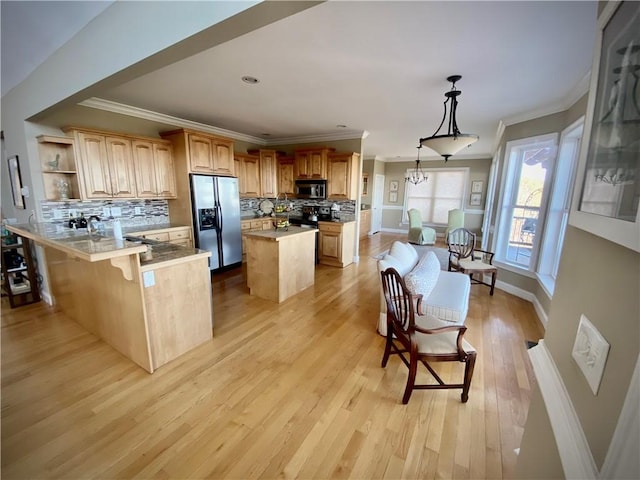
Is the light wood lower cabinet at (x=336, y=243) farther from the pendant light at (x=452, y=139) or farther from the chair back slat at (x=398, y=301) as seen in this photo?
the chair back slat at (x=398, y=301)

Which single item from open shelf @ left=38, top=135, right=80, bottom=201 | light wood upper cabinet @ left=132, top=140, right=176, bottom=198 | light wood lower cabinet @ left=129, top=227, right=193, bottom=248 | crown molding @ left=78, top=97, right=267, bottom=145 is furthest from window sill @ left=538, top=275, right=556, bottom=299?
open shelf @ left=38, top=135, right=80, bottom=201

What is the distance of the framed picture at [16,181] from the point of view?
3098 millimetres

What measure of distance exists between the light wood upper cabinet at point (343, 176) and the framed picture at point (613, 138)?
4.31 meters

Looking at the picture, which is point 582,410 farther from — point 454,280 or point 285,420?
point 454,280

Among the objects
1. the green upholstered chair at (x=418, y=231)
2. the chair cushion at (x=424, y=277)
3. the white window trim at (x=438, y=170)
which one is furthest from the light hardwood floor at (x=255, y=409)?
the white window trim at (x=438, y=170)

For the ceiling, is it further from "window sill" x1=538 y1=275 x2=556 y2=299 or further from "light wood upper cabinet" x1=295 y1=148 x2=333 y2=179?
"window sill" x1=538 y1=275 x2=556 y2=299

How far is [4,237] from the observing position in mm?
3305

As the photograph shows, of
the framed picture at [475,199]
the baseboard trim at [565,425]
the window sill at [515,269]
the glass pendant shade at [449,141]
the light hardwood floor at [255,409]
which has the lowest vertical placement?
the light hardwood floor at [255,409]

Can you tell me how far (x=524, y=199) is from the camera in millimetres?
3803

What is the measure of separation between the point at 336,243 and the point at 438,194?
503cm

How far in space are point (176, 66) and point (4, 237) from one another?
3210 mm

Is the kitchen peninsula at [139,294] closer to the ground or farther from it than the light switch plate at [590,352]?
closer to the ground

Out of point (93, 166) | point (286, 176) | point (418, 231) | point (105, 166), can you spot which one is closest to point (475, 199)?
point (418, 231)

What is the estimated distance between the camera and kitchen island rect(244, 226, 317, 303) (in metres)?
3.40
